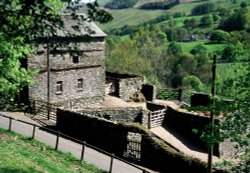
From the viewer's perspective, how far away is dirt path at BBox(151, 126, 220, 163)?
26928 mm

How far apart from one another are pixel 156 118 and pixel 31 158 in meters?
14.8

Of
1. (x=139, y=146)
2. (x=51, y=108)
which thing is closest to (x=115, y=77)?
(x=51, y=108)

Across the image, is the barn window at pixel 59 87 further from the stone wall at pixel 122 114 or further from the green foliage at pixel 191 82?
the green foliage at pixel 191 82

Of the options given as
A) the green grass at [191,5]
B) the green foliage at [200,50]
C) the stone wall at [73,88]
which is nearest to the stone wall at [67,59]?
the stone wall at [73,88]

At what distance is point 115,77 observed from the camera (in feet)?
144

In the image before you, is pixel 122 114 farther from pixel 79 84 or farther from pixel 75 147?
pixel 75 147

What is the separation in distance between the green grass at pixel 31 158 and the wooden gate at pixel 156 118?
10788mm

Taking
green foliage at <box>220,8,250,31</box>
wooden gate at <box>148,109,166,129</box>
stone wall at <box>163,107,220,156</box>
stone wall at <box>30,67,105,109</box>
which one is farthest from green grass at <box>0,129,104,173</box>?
green foliage at <box>220,8,250,31</box>

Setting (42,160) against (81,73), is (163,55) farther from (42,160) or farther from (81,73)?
(42,160)

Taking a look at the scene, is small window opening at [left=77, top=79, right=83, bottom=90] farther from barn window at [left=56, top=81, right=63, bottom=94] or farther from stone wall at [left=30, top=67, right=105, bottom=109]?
barn window at [left=56, top=81, right=63, bottom=94]

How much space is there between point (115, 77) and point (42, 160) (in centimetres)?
2548

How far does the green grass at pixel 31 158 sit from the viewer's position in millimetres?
16798

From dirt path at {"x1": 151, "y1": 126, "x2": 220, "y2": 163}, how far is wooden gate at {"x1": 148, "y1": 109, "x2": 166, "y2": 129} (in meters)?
0.36

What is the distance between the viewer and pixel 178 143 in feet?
95.1
